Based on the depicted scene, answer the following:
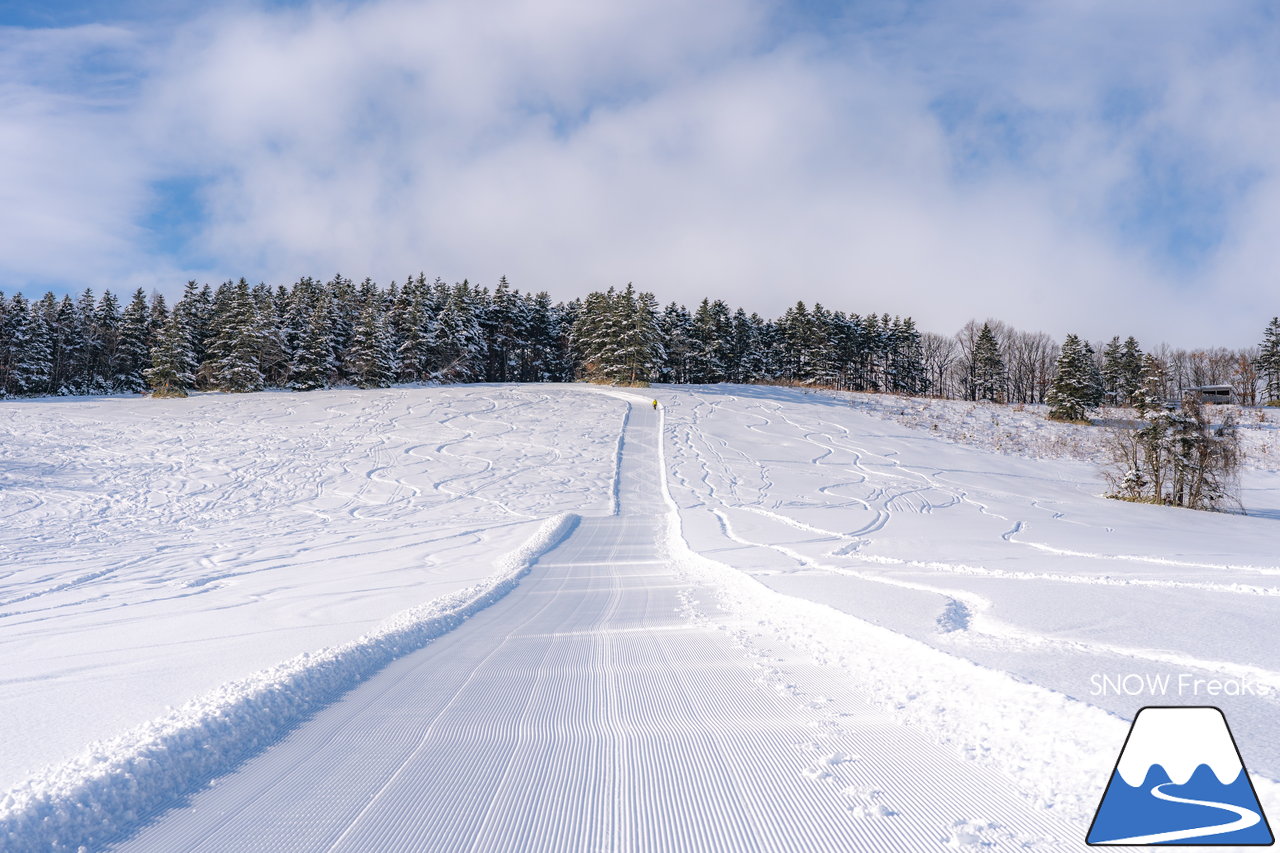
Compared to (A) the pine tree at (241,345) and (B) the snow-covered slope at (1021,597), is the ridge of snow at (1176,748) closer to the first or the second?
(B) the snow-covered slope at (1021,597)

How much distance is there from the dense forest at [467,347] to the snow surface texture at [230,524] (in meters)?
12.2

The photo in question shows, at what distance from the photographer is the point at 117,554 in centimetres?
1109

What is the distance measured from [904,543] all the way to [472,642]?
831 cm

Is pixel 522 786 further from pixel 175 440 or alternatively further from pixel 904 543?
pixel 175 440

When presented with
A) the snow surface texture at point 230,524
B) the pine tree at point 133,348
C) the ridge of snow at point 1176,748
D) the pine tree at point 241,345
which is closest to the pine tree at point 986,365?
the snow surface texture at point 230,524

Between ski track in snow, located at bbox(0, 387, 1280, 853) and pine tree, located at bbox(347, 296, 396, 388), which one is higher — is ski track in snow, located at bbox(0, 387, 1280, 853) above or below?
below

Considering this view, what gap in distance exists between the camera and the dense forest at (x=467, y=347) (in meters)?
46.8

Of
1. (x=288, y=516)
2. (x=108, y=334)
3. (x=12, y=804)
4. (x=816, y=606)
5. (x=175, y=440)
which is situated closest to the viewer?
(x=12, y=804)

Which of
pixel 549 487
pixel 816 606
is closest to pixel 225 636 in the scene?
pixel 816 606

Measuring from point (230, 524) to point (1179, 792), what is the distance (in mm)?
16541

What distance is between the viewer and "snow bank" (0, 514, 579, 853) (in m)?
2.20

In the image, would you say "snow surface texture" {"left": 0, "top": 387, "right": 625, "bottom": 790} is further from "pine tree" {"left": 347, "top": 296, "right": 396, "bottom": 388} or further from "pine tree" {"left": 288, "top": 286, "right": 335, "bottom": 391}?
"pine tree" {"left": 288, "top": 286, "right": 335, "bottom": 391}

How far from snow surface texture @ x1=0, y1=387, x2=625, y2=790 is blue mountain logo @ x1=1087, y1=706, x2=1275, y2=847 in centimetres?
408

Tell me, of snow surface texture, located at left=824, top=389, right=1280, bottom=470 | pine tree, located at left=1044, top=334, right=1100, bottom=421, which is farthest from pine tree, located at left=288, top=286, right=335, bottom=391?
pine tree, located at left=1044, top=334, right=1100, bottom=421
